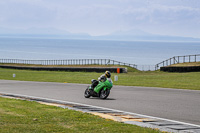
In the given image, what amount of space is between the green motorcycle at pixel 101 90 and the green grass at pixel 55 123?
461cm

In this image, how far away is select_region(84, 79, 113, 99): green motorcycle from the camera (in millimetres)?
15990

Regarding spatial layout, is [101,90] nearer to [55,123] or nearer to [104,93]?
[104,93]

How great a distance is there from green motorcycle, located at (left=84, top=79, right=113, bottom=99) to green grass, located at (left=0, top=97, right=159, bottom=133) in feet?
15.1

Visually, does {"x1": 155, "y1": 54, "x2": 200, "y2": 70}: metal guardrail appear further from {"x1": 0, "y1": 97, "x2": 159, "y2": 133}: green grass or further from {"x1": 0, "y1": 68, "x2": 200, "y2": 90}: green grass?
{"x1": 0, "y1": 97, "x2": 159, "y2": 133}: green grass

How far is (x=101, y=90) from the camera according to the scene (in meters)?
16.6

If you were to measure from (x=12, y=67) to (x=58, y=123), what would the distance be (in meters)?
58.2

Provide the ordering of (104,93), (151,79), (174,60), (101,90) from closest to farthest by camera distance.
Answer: (104,93), (101,90), (151,79), (174,60)

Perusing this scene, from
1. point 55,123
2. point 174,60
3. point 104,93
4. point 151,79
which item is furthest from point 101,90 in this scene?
point 174,60

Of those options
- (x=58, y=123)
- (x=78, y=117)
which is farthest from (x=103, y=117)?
(x=58, y=123)

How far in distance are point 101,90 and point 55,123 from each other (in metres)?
7.33

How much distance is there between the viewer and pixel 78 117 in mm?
10375

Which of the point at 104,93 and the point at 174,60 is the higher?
the point at 174,60

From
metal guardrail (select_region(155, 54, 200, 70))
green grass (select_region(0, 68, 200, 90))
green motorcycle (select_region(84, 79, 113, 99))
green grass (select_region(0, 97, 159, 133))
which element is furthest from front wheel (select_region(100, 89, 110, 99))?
metal guardrail (select_region(155, 54, 200, 70))

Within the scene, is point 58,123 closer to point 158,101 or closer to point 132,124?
point 132,124
